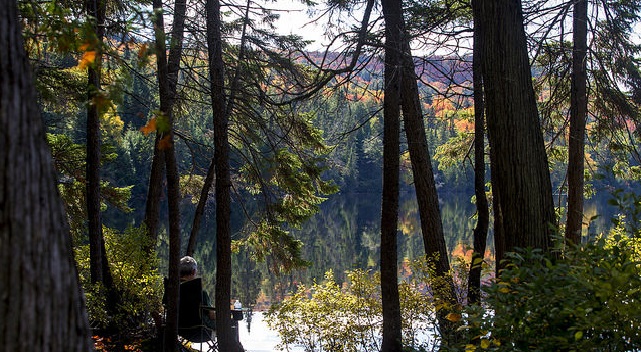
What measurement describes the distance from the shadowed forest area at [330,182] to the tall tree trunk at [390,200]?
2 centimetres

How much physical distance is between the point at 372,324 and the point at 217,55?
306 cm

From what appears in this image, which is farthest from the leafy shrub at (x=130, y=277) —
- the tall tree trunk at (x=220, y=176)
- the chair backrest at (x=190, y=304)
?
the tall tree trunk at (x=220, y=176)

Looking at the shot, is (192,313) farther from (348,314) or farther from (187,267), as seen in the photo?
(348,314)

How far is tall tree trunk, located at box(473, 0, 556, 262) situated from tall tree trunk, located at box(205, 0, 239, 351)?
3182 millimetres

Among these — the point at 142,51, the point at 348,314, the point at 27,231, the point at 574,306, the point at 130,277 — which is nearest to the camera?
the point at 27,231

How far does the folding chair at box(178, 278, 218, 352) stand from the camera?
6.39 metres

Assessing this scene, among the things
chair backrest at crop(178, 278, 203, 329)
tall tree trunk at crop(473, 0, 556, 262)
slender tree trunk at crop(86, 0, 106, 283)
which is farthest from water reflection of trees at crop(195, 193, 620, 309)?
tall tree trunk at crop(473, 0, 556, 262)

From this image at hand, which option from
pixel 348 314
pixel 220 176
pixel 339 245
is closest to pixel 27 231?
pixel 348 314

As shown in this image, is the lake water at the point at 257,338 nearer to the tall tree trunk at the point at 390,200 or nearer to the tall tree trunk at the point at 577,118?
the tall tree trunk at the point at 390,200

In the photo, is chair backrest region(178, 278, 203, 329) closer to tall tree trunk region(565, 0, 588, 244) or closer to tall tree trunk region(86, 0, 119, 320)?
tall tree trunk region(86, 0, 119, 320)

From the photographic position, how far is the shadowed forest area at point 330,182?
1545mm

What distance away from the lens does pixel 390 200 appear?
18.9 feet

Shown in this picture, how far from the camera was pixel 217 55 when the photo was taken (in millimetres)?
6645

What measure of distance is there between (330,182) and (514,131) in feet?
17.3
